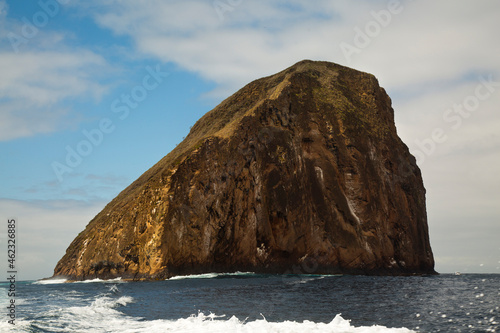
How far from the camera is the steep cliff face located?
186 feet

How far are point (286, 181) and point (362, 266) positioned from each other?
15.9 metres

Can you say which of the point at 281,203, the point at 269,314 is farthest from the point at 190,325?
the point at 281,203

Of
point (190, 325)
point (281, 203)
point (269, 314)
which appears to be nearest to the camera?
point (190, 325)

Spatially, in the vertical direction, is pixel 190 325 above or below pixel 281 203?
below

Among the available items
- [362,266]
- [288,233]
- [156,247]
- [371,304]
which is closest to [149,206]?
[156,247]

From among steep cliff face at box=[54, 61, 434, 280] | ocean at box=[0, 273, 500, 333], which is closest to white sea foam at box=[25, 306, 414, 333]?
ocean at box=[0, 273, 500, 333]

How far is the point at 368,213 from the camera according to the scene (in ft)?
219

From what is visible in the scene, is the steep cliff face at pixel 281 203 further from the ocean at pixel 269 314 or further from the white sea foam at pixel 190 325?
the white sea foam at pixel 190 325

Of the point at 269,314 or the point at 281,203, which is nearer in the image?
the point at 269,314

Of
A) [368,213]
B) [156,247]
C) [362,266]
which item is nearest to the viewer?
[156,247]

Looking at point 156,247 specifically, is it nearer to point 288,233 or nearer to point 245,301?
point 288,233

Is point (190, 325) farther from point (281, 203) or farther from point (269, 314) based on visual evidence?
point (281, 203)

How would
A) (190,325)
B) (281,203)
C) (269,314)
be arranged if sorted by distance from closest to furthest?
(190,325) < (269,314) < (281,203)

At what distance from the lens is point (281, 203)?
62.1 m
